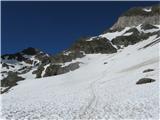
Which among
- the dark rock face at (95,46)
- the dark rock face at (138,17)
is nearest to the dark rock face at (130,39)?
the dark rock face at (95,46)

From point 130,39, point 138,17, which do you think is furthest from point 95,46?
point 138,17

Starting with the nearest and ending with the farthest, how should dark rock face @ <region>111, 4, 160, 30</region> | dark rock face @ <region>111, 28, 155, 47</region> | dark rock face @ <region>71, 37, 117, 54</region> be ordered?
dark rock face @ <region>71, 37, 117, 54</region>
dark rock face @ <region>111, 28, 155, 47</region>
dark rock face @ <region>111, 4, 160, 30</region>

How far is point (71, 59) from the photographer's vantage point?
9675cm

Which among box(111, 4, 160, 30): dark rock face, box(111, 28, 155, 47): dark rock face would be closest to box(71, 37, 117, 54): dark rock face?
box(111, 28, 155, 47): dark rock face

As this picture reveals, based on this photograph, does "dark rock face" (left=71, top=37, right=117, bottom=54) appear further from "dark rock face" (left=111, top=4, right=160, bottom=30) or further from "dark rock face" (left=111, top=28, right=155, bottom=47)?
"dark rock face" (left=111, top=4, right=160, bottom=30)

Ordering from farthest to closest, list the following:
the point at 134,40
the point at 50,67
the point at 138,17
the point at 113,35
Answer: the point at 138,17 → the point at 113,35 → the point at 134,40 → the point at 50,67

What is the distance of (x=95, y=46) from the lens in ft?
358

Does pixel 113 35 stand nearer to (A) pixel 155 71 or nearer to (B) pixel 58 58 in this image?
(B) pixel 58 58

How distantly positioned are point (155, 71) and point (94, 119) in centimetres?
2631

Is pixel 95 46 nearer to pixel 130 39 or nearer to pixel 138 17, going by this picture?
pixel 130 39

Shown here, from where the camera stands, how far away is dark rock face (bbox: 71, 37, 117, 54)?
105m

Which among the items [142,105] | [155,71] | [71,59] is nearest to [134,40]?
[71,59]

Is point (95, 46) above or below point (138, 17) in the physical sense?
below

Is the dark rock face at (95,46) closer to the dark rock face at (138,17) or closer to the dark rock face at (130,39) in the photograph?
the dark rock face at (130,39)
